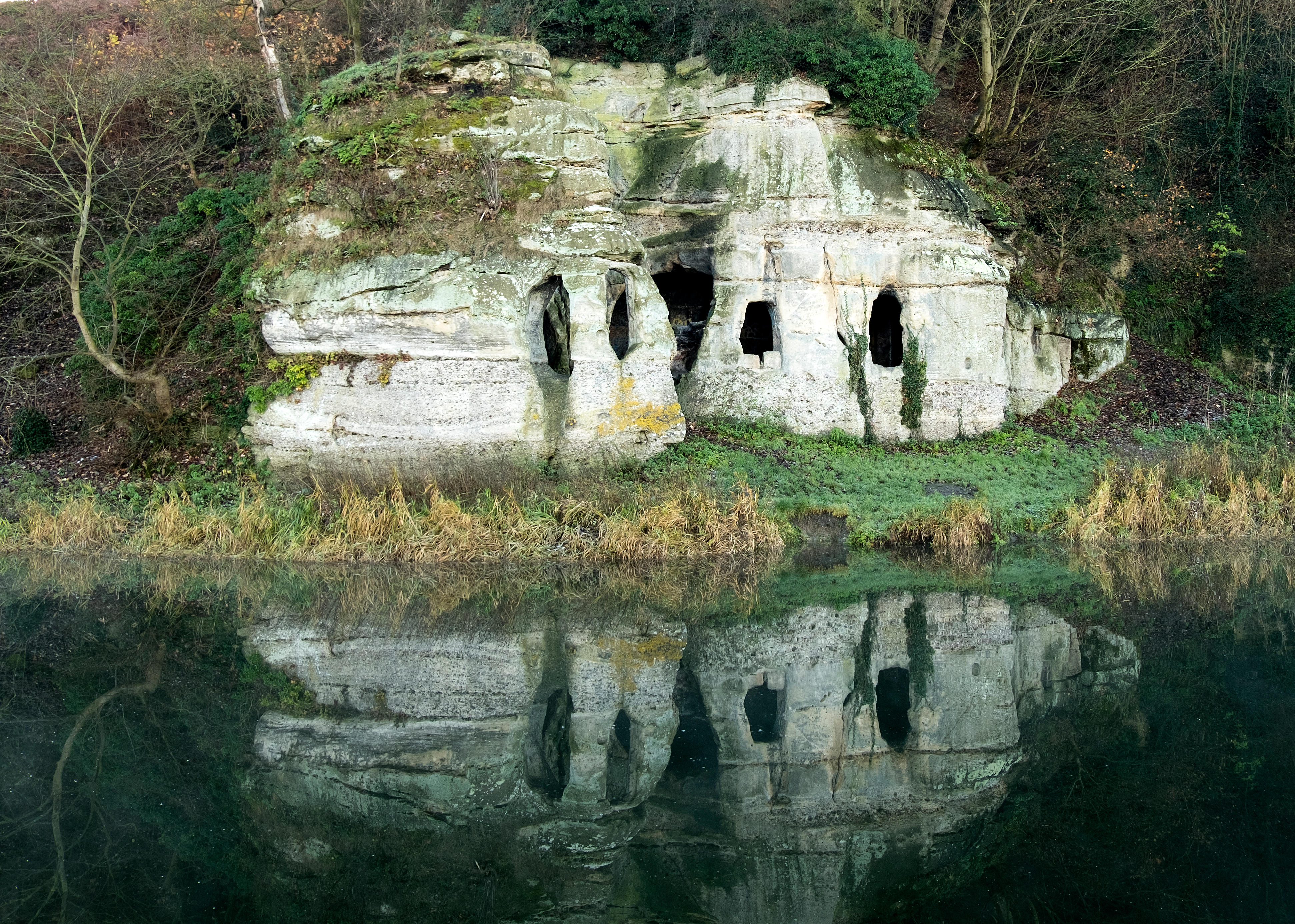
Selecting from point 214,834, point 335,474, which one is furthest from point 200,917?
point 335,474

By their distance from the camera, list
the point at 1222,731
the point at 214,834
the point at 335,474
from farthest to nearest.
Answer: the point at 335,474, the point at 1222,731, the point at 214,834

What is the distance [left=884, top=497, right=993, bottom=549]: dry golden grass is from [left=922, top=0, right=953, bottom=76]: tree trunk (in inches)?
414

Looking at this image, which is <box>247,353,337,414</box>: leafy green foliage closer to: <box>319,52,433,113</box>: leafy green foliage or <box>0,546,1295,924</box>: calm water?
<box>319,52,433,113</box>: leafy green foliage

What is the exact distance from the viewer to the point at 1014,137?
2081 cm

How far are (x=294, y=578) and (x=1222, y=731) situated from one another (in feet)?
31.2

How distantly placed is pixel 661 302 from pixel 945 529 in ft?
17.8

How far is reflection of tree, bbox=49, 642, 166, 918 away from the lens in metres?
5.64

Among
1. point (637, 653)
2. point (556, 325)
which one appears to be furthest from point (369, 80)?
point (637, 653)

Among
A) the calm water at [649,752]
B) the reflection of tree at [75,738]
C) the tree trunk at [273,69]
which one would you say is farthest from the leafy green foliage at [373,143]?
the reflection of tree at [75,738]

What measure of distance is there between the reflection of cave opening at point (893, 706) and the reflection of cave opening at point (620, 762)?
186cm

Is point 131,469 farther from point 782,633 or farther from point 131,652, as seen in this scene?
point 782,633

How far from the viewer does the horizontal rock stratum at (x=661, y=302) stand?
15359 millimetres

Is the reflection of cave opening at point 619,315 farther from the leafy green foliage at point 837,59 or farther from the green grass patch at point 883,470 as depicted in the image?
the leafy green foliage at point 837,59

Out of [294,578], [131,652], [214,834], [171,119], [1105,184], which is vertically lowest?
[294,578]
